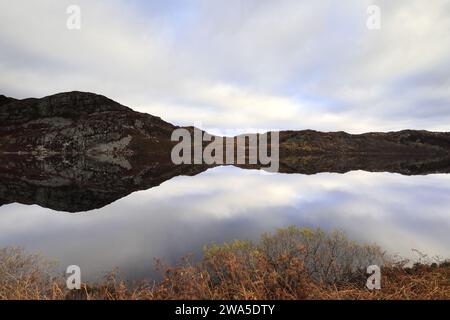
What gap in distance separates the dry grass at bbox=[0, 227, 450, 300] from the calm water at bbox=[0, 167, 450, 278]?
1.88m

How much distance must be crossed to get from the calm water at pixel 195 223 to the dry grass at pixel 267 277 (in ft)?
6.16

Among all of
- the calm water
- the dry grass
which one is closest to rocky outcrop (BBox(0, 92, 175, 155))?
the calm water

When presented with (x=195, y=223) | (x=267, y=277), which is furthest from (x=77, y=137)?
(x=267, y=277)

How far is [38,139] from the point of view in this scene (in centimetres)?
17462

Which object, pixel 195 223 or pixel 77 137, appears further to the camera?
pixel 77 137

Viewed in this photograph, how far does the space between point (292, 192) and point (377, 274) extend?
96.4 ft

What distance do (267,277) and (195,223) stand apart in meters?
16.1

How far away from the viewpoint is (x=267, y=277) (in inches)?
373

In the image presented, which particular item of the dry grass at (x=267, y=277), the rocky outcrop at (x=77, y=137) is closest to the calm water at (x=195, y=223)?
the dry grass at (x=267, y=277)

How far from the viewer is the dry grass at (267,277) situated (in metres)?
A: 8.42

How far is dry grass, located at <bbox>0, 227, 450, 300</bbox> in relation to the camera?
27.6ft

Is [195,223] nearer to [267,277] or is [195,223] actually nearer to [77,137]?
[267,277]

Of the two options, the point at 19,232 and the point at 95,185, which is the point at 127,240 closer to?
the point at 19,232
